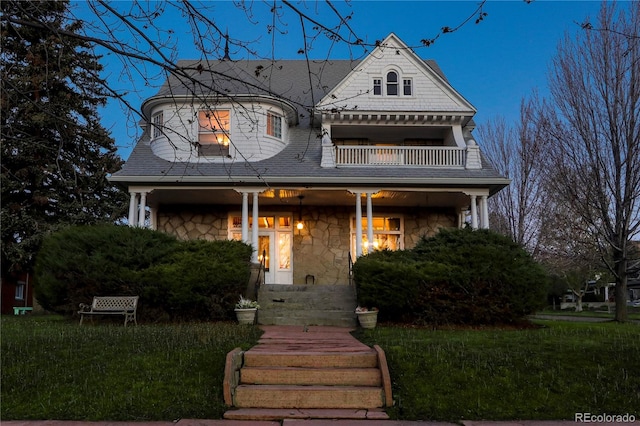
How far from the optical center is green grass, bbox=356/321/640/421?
18.6ft

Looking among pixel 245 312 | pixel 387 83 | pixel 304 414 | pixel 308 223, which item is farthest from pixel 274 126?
pixel 304 414

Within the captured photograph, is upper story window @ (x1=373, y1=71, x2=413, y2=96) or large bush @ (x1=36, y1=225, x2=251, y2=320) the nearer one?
large bush @ (x1=36, y1=225, x2=251, y2=320)

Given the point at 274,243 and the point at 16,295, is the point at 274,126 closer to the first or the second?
the point at 274,243

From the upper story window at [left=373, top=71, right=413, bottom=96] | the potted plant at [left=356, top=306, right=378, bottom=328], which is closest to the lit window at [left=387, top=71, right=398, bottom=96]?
the upper story window at [left=373, top=71, right=413, bottom=96]

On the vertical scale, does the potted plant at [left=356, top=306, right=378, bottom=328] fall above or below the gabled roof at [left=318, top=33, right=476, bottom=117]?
below

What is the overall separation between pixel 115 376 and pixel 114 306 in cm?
535

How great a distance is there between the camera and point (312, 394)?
234 inches

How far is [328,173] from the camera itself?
1628 centimetres

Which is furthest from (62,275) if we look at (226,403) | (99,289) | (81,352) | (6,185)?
(6,185)

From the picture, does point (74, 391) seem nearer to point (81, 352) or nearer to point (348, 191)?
point (81, 352)

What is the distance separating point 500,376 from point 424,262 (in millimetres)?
5421

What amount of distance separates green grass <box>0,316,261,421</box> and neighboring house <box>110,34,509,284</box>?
26.6 ft

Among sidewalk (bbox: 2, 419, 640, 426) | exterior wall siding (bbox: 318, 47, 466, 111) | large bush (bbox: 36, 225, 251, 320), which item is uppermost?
exterior wall siding (bbox: 318, 47, 466, 111)

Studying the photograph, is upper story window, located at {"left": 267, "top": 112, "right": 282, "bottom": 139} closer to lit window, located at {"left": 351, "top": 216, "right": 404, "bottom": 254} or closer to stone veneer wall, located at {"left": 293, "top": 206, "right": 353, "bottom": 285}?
stone veneer wall, located at {"left": 293, "top": 206, "right": 353, "bottom": 285}
